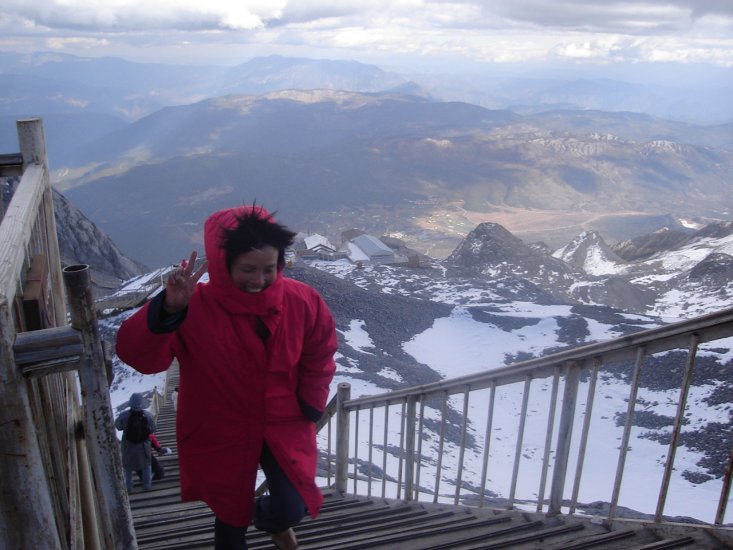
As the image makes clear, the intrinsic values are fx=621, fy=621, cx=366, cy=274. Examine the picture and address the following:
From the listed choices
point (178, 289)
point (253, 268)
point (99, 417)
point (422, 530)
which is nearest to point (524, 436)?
point (422, 530)

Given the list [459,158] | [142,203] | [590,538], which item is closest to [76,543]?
[590,538]

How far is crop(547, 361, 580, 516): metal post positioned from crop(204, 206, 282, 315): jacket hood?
164 cm

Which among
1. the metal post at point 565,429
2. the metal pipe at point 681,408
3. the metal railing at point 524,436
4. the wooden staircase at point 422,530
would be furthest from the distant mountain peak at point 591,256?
the metal pipe at point 681,408

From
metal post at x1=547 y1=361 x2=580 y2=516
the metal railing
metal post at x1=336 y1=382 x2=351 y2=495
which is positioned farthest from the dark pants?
metal post at x1=336 y1=382 x2=351 y2=495

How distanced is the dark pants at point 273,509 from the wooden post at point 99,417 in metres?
0.87

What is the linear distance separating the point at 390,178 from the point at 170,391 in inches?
6817

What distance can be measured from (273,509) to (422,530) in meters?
1.12

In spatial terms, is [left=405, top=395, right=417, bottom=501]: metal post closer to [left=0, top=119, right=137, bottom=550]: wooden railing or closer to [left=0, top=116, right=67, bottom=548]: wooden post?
[left=0, top=119, right=137, bottom=550]: wooden railing

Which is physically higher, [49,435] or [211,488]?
[49,435]

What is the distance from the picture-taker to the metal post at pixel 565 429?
11.0ft

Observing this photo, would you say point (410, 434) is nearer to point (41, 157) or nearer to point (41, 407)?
point (41, 407)

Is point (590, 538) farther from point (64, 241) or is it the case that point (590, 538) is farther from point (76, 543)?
point (64, 241)

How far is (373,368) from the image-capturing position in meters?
21.5

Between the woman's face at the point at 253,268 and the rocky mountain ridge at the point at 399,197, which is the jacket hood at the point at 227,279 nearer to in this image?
the woman's face at the point at 253,268
